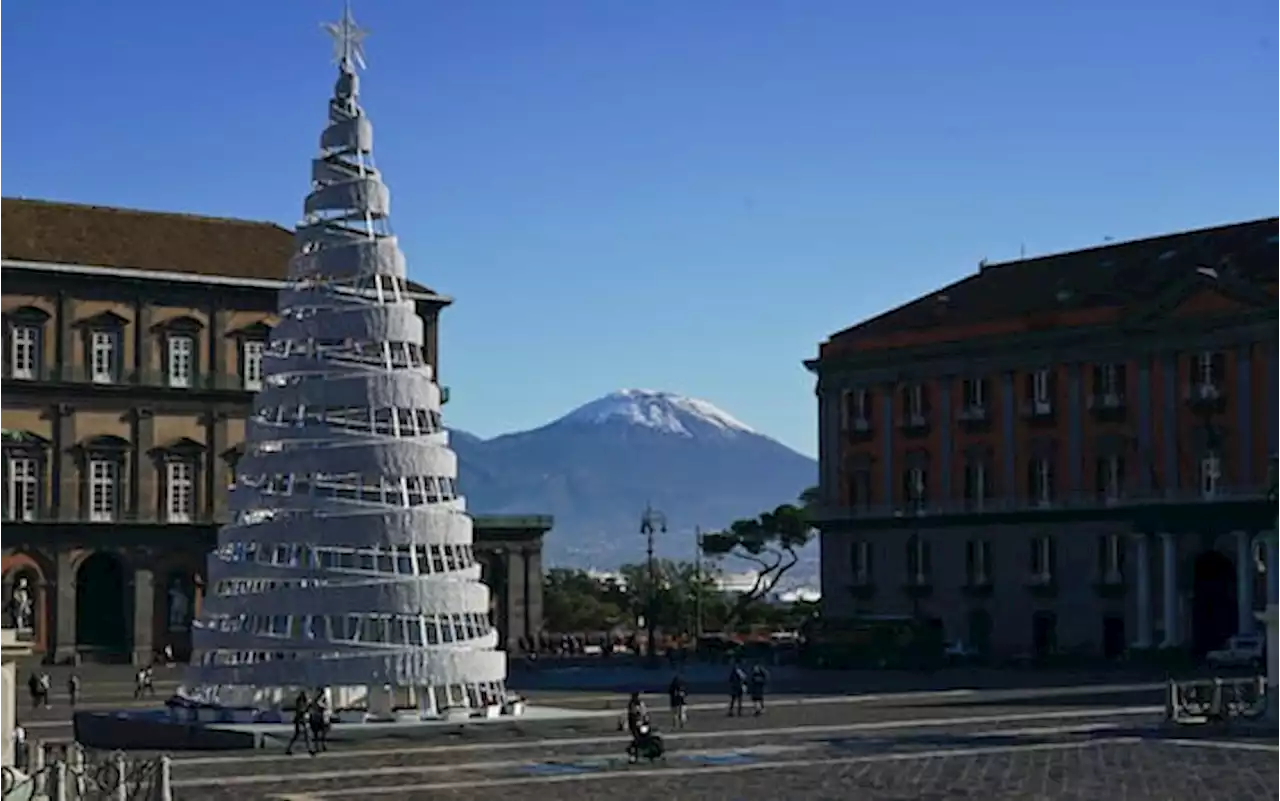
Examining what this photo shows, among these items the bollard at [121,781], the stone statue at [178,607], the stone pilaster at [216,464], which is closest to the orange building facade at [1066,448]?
the stone pilaster at [216,464]

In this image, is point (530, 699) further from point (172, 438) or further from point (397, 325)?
point (172, 438)

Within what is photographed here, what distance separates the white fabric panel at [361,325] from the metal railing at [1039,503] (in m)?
38.8

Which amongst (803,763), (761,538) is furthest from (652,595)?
(803,763)

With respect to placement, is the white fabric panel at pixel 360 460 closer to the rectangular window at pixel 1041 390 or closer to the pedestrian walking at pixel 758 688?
the pedestrian walking at pixel 758 688

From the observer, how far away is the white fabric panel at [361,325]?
46.1m

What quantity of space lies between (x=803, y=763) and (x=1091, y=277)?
52.4m

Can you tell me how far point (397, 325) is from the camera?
46250 mm

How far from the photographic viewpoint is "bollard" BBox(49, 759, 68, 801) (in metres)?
26.3

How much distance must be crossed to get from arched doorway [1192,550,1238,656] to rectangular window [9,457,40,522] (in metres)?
40.7

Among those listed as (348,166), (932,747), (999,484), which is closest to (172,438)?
(999,484)

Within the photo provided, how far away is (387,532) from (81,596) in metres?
41.5

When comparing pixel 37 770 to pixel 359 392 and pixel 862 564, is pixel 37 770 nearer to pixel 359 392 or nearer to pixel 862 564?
pixel 359 392

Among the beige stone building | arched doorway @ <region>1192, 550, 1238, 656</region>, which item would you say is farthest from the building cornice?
arched doorway @ <region>1192, 550, 1238, 656</region>

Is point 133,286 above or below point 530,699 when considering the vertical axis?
above
